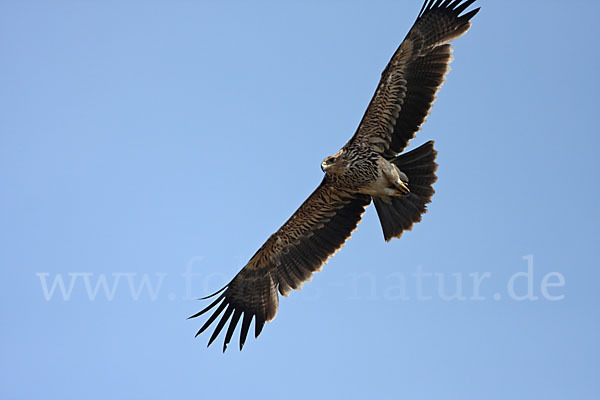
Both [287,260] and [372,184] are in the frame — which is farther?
[287,260]

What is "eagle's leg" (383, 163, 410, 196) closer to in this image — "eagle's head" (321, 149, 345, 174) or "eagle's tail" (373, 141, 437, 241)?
"eagle's tail" (373, 141, 437, 241)

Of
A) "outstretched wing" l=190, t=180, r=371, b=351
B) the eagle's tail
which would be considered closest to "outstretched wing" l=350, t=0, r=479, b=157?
the eagle's tail

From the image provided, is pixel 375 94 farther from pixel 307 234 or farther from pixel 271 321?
pixel 271 321

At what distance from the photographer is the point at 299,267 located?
40.5 ft

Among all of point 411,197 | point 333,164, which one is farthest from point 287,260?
point 411,197

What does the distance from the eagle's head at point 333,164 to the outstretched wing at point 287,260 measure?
678mm

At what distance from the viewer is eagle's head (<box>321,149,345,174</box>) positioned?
1147cm

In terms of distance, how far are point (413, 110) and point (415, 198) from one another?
1.16 meters

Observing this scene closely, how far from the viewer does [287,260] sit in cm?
1241

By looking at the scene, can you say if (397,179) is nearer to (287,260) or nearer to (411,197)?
(411,197)

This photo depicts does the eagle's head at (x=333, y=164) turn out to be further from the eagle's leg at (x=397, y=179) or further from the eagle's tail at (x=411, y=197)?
the eagle's tail at (x=411, y=197)

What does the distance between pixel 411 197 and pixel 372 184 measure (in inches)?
21.9

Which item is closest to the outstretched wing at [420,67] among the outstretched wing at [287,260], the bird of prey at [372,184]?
the bird of prey at [372,184]

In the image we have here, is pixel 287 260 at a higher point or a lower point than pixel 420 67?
lower
